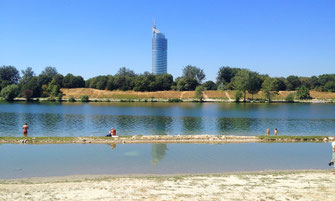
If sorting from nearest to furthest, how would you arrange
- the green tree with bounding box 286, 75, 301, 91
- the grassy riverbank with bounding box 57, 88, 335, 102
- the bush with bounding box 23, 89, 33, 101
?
the grassy riverbank with bounding box 57, 88, 335, 102 < the bush with bounding box 23, 89, 33, 101 < the green tree with bounding box 286, 75, 301, 91

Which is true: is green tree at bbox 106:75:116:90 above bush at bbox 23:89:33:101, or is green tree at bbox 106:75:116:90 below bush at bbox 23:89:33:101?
above

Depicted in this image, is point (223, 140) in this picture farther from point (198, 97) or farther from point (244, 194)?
point (198, 97)

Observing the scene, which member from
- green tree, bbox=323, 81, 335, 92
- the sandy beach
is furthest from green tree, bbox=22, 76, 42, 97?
green tree, bbox=323, 81, 335, 92

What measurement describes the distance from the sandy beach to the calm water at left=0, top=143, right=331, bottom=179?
2.60m

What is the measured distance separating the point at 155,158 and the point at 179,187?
8.90 meters

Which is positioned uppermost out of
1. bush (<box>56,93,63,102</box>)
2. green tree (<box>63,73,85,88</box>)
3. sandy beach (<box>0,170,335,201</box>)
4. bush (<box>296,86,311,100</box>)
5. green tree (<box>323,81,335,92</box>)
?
green tree (<box>63,73,85,88</box>)

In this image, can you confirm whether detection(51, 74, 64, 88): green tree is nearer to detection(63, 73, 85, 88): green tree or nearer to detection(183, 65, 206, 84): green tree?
detection(63, 73, 85, 88): green tree

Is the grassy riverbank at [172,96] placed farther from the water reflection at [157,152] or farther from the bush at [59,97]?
the water reflection at [157,152]

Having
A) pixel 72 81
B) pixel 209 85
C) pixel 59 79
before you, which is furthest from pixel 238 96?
pixel 59 79

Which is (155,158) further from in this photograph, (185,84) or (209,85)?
(209,85)

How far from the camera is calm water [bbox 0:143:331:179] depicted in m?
20.6

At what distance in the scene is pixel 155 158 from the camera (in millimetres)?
23859

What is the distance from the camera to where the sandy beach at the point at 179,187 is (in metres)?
13.6

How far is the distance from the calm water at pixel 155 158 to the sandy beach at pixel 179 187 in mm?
2600
